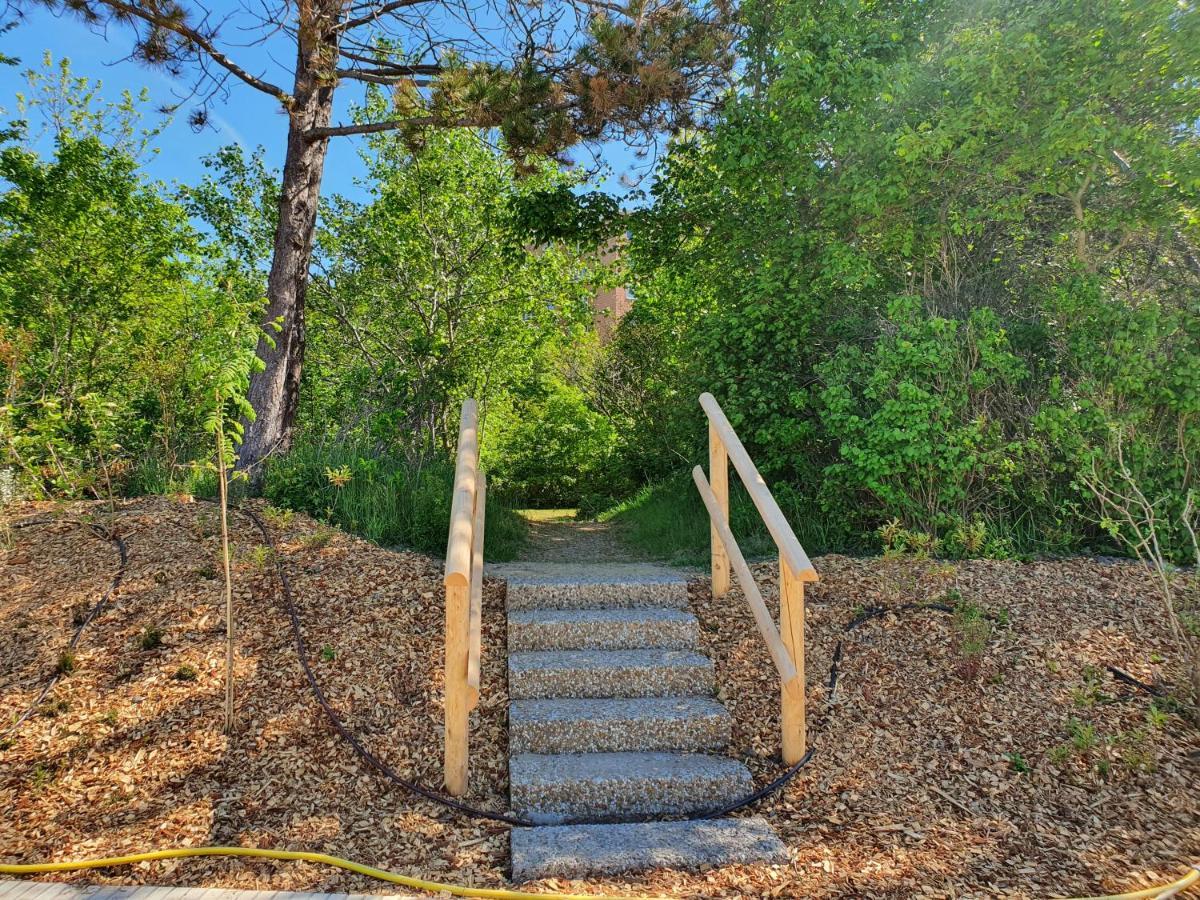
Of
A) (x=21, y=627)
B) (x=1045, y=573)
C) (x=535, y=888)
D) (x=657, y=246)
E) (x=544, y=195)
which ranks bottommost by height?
(x=535, y=888)

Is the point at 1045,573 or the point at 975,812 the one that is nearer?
the point at 975,812

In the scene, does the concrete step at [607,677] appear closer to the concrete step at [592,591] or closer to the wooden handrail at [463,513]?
the concrete step at [592,591]

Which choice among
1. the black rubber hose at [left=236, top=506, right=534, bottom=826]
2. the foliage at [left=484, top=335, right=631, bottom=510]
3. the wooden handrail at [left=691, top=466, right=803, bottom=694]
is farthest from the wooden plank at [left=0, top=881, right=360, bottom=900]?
the foliage at [left=484, top=335, right=631, bottom=510]

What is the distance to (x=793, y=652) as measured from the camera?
9.07ft

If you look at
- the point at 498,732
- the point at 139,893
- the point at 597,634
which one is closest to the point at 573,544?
the point at 597,634

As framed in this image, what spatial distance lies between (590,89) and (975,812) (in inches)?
211

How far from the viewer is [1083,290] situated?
4367 mm

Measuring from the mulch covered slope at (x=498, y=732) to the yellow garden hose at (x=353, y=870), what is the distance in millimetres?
38

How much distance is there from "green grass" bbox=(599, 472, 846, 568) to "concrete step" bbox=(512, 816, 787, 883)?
2.35 m

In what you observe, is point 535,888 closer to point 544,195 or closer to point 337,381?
point 544,195

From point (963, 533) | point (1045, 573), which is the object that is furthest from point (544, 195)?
point (1045, 573)

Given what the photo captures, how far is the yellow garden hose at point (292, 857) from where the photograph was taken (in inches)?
83.0

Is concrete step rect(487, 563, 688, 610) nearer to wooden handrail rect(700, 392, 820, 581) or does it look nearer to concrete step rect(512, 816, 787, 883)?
wooden handrail rect(700, 392, 820, 581)

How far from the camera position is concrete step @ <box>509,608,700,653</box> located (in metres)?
3.44
